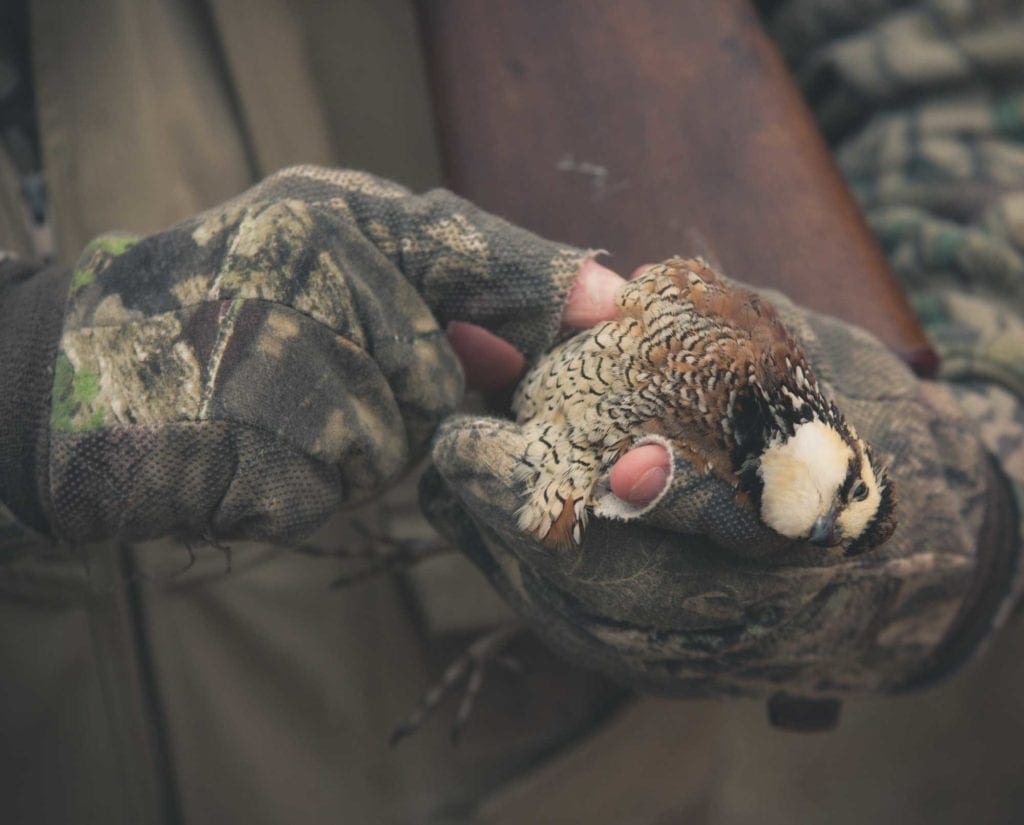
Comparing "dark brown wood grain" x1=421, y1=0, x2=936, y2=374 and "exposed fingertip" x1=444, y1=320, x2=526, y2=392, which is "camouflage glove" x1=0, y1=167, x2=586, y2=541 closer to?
"exposed fingertip" x1=444, y1=320, x2=526, y2=392

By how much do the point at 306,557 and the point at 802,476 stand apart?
3.56 feet

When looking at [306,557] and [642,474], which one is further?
[306,557]

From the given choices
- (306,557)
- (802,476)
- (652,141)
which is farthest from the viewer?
(306,557)

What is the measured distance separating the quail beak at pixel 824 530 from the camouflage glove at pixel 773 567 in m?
0.05

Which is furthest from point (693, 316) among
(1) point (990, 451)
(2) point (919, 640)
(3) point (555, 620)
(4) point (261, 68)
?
(4) point (261, 68)

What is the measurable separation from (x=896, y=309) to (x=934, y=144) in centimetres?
57

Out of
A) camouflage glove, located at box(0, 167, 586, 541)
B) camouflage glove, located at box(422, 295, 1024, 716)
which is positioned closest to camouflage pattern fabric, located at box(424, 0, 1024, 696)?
camouflage glove, located at box(422, 295, 1024, 716)

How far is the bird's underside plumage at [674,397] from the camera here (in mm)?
943

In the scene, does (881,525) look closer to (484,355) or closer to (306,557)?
(484,355)

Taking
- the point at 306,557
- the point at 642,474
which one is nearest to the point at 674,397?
the point at 642,474

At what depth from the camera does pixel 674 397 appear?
971 mm

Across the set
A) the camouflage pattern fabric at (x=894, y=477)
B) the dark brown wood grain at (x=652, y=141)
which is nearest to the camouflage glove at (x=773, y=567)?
the camouflage pattern fabric at (x=894, y=477)

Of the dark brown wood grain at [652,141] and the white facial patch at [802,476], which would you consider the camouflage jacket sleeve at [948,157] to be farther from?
the white facial patch at [802,476]

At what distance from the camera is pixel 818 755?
2764 mm
